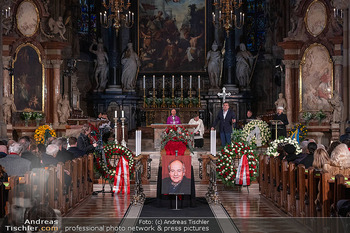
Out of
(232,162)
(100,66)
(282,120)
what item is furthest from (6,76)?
(232,162)

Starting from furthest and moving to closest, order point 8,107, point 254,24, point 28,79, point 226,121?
point 254,24, point 28,79, point 8,107, point 226,121

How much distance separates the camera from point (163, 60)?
30781mm

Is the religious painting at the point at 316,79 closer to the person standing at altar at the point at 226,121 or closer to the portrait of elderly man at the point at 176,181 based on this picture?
the person standing at altar at the point at 226,121

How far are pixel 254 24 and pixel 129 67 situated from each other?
7163mm

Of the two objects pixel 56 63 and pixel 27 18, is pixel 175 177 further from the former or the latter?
pixel 56 63

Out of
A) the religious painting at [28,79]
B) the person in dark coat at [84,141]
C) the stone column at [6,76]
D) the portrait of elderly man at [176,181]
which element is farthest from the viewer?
the religious painting at [28,79]

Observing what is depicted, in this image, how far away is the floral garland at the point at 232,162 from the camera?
14016 millimetres

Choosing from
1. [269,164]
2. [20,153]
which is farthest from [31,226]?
[269,164]

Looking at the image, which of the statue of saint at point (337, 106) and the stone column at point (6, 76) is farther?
the stone column at point (6, 76)

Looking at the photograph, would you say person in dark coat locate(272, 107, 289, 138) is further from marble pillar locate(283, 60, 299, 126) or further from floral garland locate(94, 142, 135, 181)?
marble pillar locate(283, 60, 299, 126)

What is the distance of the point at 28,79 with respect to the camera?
2353 centimetres

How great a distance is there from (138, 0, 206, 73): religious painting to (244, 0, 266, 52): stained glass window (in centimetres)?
249

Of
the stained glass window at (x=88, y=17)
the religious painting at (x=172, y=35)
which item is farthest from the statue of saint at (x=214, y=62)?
the stained glass window at (x=88, y=17)

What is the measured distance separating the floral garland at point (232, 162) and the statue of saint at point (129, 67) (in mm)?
15966
